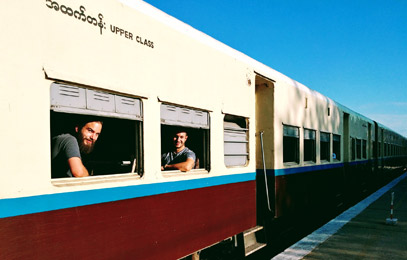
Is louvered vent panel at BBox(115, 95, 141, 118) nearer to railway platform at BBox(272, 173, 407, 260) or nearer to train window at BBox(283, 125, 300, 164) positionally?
railway platform at BBox(272, 173, 407, 260)

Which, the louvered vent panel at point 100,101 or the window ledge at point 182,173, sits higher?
the louvered vent panel at point 100,101

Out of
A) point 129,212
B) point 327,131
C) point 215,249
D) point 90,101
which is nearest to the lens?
point 90,101

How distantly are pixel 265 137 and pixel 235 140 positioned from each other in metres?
1.35

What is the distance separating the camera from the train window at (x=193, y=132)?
12.3 feet

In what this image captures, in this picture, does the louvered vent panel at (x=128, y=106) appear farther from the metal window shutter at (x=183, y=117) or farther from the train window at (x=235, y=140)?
the train window at (x=235, y=140)

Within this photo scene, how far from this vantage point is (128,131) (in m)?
3.38

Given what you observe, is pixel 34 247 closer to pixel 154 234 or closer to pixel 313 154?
pixel 154 234

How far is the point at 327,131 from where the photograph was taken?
8.67 m

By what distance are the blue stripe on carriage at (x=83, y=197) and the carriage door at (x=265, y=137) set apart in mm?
2200

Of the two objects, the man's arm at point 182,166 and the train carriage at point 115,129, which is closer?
the train carriage at point 115,129

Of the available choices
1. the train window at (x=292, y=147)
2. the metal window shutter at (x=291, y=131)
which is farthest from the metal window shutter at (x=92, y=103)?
the train window at (x=292, y=147)

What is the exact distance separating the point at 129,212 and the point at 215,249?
1.87m

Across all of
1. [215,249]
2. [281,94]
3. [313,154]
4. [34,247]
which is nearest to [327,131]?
[313,154]

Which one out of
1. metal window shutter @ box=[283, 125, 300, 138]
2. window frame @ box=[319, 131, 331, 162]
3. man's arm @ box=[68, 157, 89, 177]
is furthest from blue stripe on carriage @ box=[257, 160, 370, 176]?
man's arm @ box=[68, 157, 89, 177]
